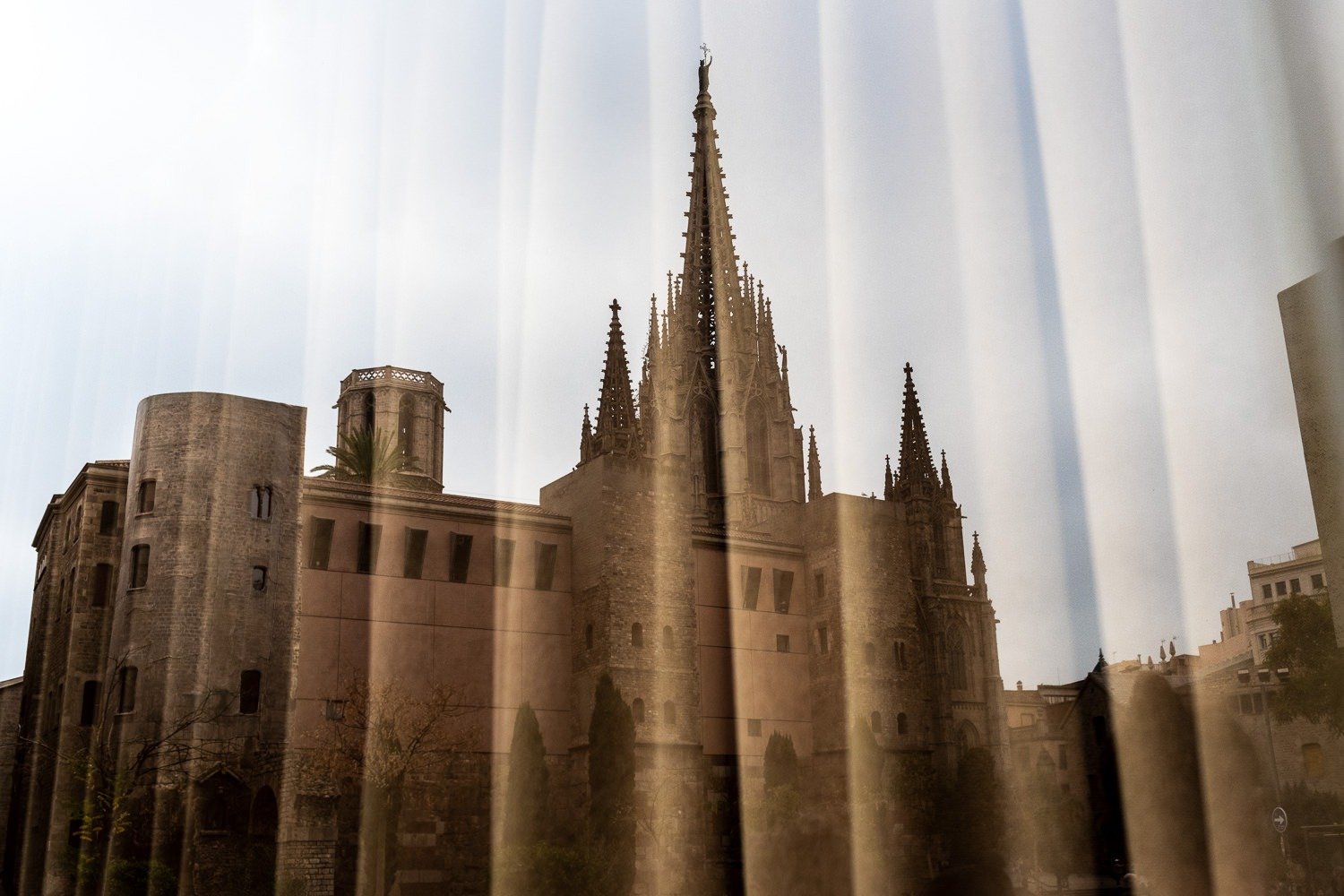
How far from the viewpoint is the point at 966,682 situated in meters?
56.2

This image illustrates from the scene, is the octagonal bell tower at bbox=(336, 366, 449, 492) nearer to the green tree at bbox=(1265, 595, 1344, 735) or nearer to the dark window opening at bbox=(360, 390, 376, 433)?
the dark window opening at bbox=(360, 390, 376, 433)

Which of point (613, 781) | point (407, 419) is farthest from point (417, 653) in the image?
point (407, 419)

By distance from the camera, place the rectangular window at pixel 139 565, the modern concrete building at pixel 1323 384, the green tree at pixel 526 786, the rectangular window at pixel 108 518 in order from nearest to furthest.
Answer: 1. the modern concrete building at pixel 1323 384
2. the rectangular window at pixel 139 565
3. the green tree at pixel 526 786
4. the rectangular window at pixel 108 518

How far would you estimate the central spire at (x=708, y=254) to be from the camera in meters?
70.4

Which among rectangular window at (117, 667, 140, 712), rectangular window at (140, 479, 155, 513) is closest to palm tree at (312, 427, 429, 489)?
rectangular window at (140, 479, 155, 513)

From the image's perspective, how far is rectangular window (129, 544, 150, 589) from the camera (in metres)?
31.5

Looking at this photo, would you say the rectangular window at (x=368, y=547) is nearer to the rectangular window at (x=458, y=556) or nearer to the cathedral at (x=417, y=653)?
the cathedral at (x=417, y=653)

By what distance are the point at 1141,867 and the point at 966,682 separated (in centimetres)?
1734

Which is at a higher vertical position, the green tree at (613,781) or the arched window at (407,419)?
the arched window at (407,419)

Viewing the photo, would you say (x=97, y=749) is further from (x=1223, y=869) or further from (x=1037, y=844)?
(x=1037, y=844)

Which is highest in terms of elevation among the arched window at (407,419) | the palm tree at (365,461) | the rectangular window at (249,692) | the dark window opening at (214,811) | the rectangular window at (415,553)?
the arched window at (407,419)

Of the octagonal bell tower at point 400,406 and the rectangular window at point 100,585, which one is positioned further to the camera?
the octagonal bell tower at point 400,406

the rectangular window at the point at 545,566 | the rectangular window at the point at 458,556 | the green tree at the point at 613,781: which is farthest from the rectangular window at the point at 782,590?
the rectangular window at the point at 458,556

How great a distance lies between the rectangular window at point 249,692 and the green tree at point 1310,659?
2718cm
